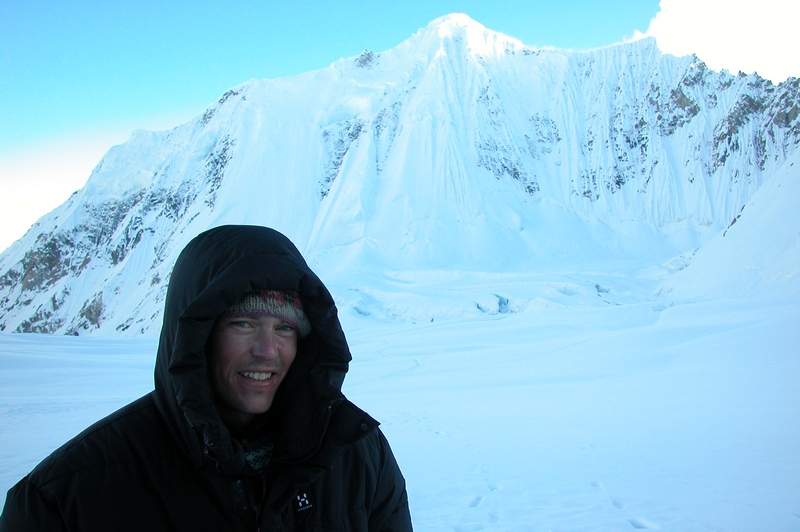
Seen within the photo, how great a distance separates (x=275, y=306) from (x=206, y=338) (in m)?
0.26

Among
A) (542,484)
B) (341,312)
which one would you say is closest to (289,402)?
(542,484)

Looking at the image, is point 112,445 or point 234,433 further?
point 234,433

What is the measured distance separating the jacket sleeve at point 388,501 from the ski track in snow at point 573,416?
9.38 ft

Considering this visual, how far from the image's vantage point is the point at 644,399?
948cm

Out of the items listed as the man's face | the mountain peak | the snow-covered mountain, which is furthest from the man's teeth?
the mountain peak

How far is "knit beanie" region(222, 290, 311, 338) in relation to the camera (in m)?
1.62

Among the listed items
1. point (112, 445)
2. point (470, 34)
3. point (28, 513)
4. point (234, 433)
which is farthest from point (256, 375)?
point (470, 34)

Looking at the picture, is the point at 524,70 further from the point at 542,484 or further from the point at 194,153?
the point at 542,484

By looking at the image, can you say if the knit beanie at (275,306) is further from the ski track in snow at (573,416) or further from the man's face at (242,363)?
the ski track in snow at (573,416)

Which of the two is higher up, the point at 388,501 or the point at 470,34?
the point at 470,34

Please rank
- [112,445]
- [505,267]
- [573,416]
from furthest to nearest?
[505,267] < [573,416] < [112,445]

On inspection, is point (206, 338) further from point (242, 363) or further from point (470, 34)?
point (470, 34)

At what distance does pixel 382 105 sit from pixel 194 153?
3072cm

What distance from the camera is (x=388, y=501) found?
185cm
